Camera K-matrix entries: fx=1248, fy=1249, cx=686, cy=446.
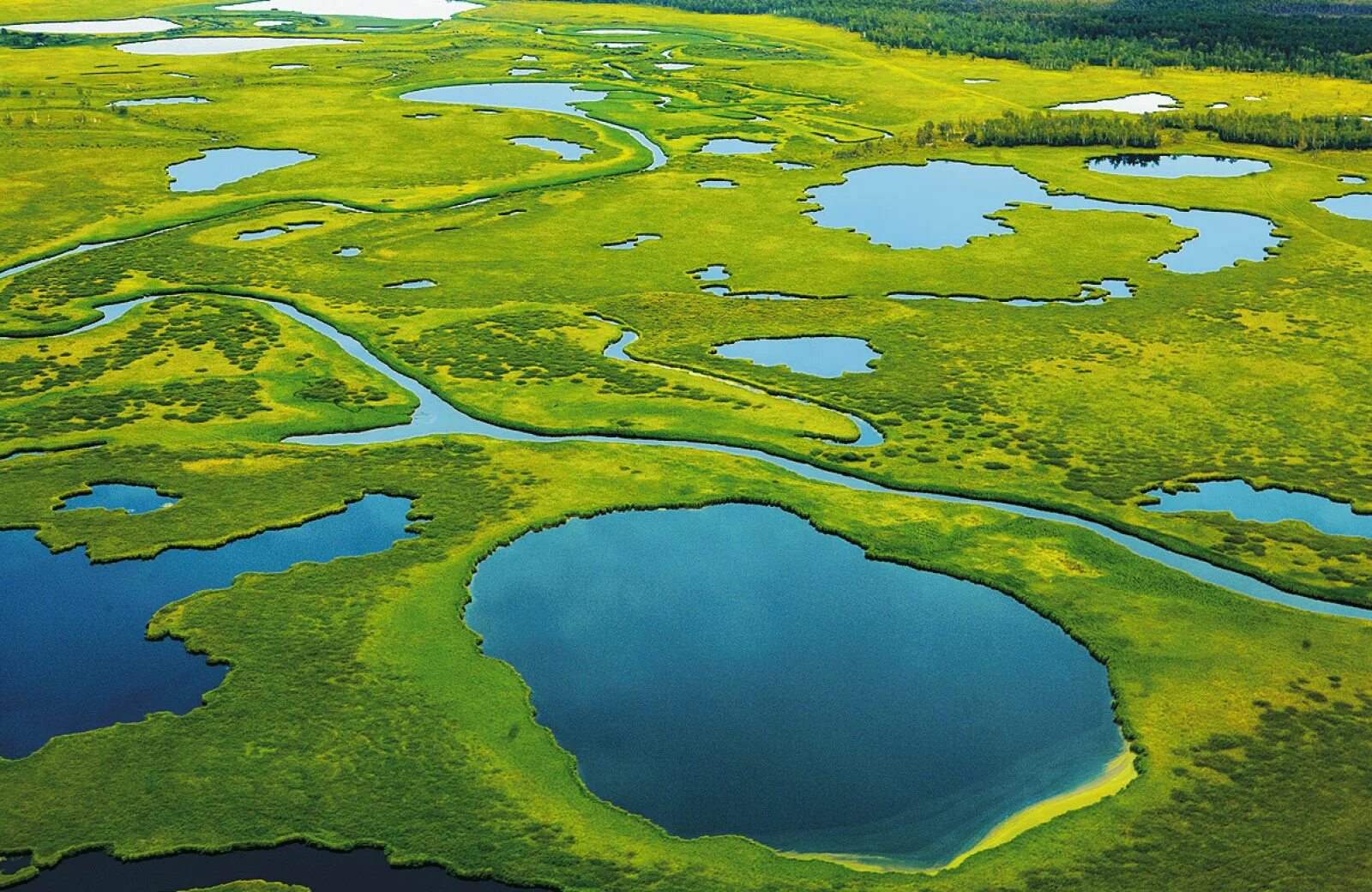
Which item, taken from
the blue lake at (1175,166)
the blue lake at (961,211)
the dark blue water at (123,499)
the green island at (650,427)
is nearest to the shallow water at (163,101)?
the green island at (650,427)

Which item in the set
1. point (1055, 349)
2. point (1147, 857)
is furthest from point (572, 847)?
point (1055, 349)

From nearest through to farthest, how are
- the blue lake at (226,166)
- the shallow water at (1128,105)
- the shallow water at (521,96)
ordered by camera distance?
the blue lake at (226,166), the shallow water at (1128,105), the shallow water at (521,96)

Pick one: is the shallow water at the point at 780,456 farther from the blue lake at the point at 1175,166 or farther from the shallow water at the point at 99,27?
the shallow water at the point at 99,27

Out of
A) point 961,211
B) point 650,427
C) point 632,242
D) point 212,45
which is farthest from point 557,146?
point 212,45

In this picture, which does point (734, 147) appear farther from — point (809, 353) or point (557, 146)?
point (809, 353)

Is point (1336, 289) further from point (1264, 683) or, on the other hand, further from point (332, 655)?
point (332, 655)

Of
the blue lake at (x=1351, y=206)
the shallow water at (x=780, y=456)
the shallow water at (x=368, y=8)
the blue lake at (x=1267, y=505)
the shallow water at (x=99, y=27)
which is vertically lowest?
the shallow water at (x=780, y=456)
